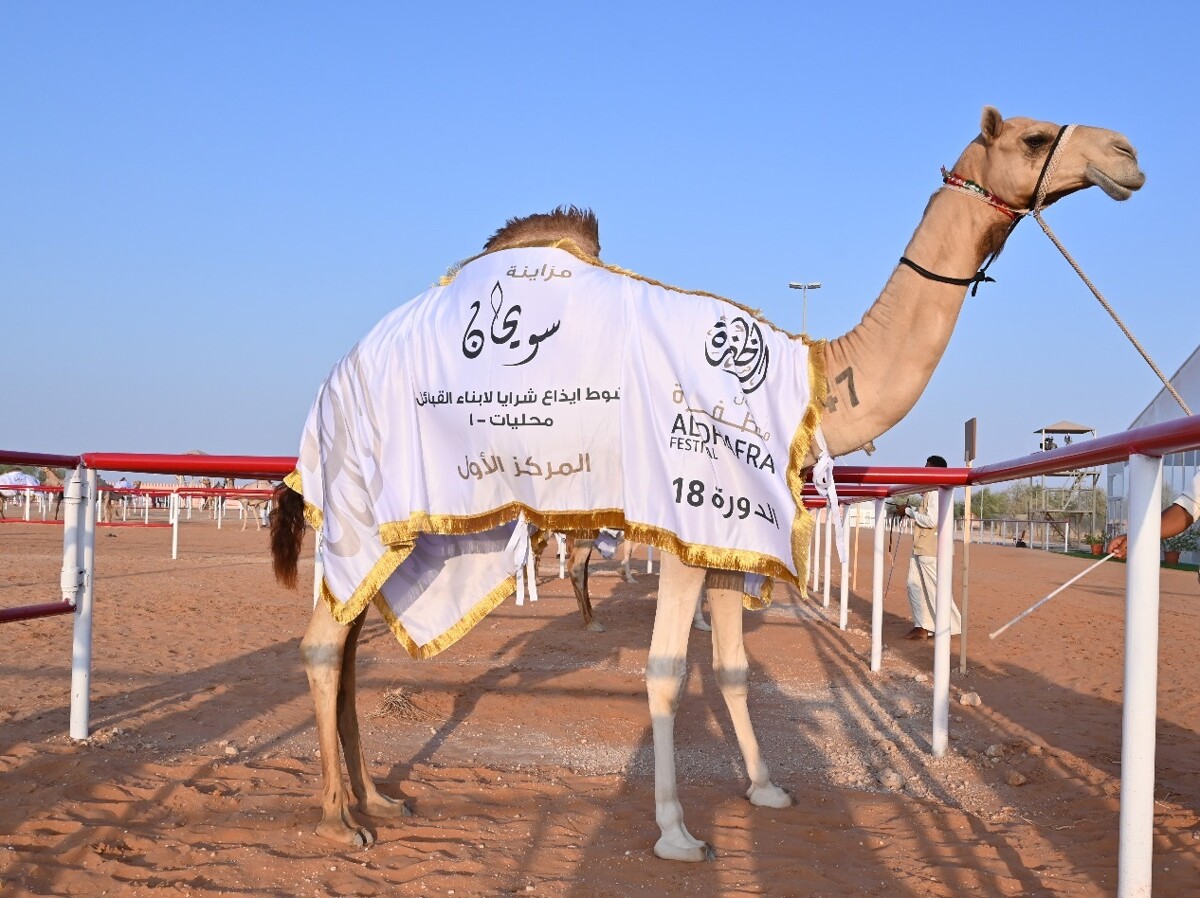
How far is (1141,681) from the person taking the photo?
8.54 feet

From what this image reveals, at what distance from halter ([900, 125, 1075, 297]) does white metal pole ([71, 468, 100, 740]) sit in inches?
172

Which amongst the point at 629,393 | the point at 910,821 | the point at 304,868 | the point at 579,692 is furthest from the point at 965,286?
the point at 579,692

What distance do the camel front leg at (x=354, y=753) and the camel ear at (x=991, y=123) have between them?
3.18 metres

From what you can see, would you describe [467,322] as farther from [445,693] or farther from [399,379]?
[445,693]

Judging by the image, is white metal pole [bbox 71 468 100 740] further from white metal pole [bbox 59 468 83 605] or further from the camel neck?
the camel neck

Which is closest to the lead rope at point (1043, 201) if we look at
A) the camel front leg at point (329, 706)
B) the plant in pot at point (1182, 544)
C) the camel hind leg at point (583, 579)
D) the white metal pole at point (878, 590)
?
the camel front leg at point (329, 706)

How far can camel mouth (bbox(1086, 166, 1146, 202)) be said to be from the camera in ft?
12.8

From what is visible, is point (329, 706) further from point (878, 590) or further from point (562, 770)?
point (878, 590)

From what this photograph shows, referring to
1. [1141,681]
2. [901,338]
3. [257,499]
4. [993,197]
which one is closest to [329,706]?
[901,338]

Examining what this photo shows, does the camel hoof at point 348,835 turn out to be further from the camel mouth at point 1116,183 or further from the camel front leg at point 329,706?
the camel mouth at point 1116,183

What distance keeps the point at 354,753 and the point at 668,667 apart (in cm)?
146

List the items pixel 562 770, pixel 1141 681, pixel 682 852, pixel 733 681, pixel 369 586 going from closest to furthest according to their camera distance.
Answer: pixel 1141 681 < pixel 682 852 < pixel 369 586 < pixel 733 681 < pixel 562 770

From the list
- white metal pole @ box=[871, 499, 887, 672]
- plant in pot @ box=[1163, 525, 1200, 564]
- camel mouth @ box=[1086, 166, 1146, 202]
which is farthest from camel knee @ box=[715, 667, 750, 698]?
plant in pot @ box=[1163, 525, 1200, 564]

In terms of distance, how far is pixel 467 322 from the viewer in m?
4.29
